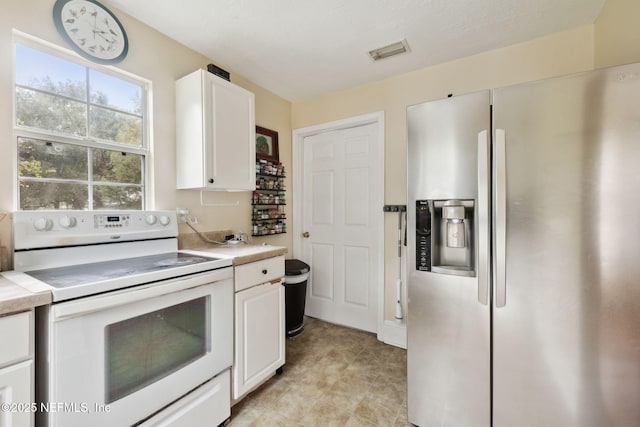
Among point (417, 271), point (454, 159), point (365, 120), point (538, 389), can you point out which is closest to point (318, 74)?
point (365, 120)

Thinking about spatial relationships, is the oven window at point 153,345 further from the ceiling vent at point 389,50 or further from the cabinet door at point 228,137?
the ceiling vent at point 389,50

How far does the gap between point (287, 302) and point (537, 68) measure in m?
2.70

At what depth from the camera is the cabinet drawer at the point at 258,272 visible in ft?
5.24

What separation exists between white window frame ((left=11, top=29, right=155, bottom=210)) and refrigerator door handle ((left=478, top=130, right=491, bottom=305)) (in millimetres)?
1964

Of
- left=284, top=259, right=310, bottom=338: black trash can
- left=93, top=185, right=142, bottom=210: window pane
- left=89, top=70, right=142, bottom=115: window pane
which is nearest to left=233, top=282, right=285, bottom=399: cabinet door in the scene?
left=284, top=259, right=310, bottom=338: black trash can

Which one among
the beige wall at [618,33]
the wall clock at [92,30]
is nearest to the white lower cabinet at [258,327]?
the wall clock at [92,30]

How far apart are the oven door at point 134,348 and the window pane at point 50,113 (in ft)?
3.55

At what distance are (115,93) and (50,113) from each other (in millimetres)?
367

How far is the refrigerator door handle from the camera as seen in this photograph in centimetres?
127

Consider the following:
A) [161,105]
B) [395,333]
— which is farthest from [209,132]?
[395,333]

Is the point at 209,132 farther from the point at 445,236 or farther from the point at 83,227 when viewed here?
the point at 445,236

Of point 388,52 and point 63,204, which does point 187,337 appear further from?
point 388,52

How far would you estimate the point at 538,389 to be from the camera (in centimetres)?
121

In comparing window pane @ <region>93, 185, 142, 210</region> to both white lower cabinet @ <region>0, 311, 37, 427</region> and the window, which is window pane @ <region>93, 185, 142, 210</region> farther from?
white lower cabinet @ <region>0, 311, 37, 427</region>
